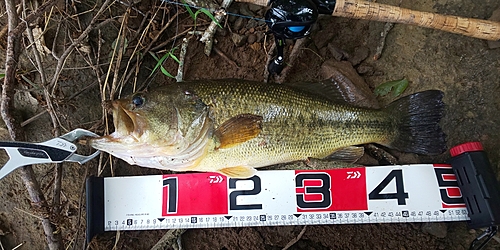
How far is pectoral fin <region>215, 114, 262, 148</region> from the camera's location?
2.54 m

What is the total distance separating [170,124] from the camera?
2469mm

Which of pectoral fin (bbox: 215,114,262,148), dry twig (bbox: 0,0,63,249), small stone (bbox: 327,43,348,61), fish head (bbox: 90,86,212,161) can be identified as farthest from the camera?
small stone (bbox: 327,43,348,61)

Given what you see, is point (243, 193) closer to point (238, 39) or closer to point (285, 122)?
point (285, 122)

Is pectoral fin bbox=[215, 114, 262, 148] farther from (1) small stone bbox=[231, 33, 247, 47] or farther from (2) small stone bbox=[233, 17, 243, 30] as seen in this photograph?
(2) small stone bbox=[233, 17, 243, 30]

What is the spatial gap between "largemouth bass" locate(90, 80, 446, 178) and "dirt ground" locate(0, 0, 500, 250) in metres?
0.39

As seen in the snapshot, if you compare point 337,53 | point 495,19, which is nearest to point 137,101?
point 337,53

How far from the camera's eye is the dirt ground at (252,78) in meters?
3.05

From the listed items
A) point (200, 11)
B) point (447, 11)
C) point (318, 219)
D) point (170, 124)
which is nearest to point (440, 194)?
point (318, 219)

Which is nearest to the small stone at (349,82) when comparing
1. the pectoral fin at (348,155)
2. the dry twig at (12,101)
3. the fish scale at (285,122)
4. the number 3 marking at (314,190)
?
the fish scale at (285,122)

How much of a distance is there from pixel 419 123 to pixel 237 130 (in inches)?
58.8

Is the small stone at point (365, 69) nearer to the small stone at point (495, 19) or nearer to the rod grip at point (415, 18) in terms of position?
the rod grip at point (415, 18)

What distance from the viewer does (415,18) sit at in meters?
2.83

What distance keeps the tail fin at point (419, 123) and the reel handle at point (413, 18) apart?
568 millimetres

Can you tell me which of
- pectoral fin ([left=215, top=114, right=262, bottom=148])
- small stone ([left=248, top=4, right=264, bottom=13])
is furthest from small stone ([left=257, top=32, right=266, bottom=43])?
pectoral fin ([left=215, top=114, right=262, bottom=148])
